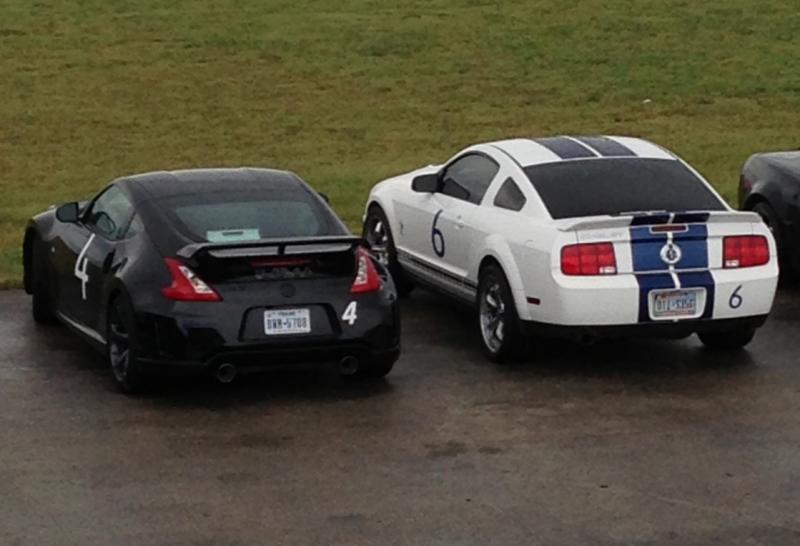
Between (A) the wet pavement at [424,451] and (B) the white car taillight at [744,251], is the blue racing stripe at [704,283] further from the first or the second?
(A) the wet pavement at [424,451]

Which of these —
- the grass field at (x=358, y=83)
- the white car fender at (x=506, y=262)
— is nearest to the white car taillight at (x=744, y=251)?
the white car fender at (x=506, y=262)

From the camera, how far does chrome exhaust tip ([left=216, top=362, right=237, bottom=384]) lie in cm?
1102

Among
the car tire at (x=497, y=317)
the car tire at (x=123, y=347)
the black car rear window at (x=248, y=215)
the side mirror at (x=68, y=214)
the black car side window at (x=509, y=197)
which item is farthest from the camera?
the side mirror at (x=68, y=214)

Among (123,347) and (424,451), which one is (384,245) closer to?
(123,347)

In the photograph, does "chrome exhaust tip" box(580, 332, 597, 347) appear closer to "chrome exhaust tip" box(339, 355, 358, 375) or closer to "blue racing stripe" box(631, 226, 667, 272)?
"blue racing stripe" box(631, 226, 667, 272)

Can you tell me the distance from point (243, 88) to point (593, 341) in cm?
1994

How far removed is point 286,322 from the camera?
11.1 meters

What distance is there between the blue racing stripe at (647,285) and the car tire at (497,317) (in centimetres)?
86

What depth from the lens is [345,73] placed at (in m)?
32.6

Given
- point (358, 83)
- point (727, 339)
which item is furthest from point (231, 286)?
point (358, 83)

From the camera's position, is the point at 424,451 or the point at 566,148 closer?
the point at 424,451

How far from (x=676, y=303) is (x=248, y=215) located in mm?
2784

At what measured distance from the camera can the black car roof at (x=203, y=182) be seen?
12.0 metres

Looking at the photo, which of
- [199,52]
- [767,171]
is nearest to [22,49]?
[199,52]
